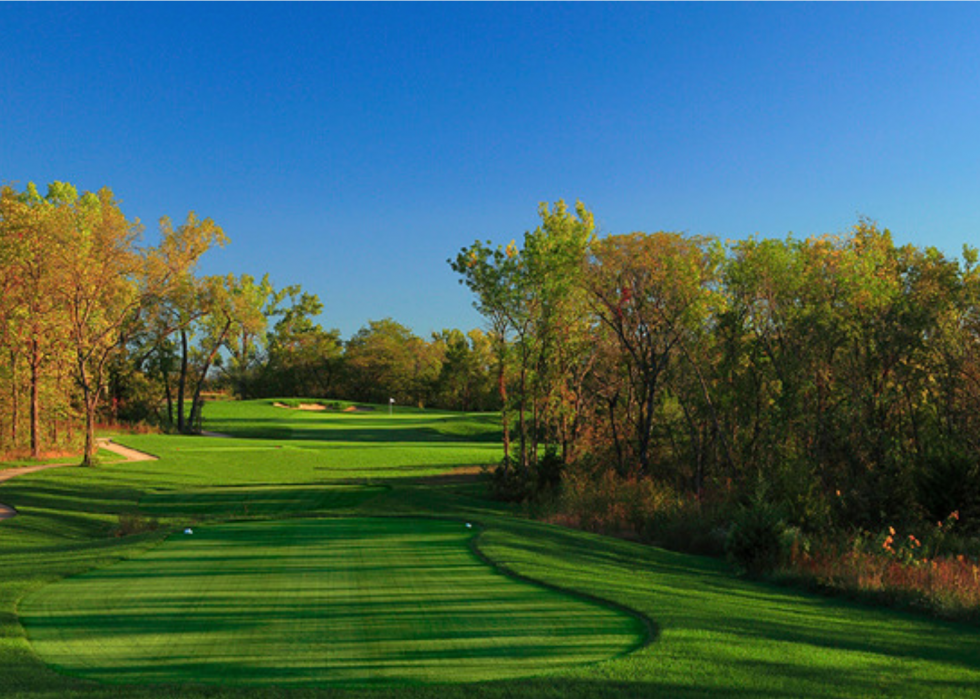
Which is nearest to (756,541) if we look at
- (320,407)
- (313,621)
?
(313,621)

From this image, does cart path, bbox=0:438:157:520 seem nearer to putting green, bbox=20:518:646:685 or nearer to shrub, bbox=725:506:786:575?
putting green, bbox=20:518:646:685

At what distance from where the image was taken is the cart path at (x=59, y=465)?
18828 mm

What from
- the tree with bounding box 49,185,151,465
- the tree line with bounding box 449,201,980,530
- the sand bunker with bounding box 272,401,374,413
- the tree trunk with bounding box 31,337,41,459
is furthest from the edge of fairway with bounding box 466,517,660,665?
the sand bunker with bounding box 272,401,374,413

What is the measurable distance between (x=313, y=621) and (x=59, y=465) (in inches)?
1005

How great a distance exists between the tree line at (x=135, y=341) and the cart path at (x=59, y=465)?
4.92 ft

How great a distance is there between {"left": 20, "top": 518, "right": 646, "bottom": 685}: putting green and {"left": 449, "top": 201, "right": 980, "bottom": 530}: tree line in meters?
8.28

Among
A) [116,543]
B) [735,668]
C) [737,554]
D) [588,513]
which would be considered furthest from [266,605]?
[588,513]

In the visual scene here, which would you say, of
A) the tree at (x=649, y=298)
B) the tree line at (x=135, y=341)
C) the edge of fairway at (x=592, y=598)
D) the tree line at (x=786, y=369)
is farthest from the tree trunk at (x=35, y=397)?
the edge of fairway at (x=592, y=598)

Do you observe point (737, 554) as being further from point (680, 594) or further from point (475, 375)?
point (475, 375)

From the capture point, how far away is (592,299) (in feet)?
75.3

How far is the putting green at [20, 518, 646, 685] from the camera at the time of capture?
215 inches

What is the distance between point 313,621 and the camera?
6.65 metres

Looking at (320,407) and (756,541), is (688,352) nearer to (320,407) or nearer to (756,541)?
(756,541)

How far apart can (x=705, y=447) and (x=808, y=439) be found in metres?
3.35
